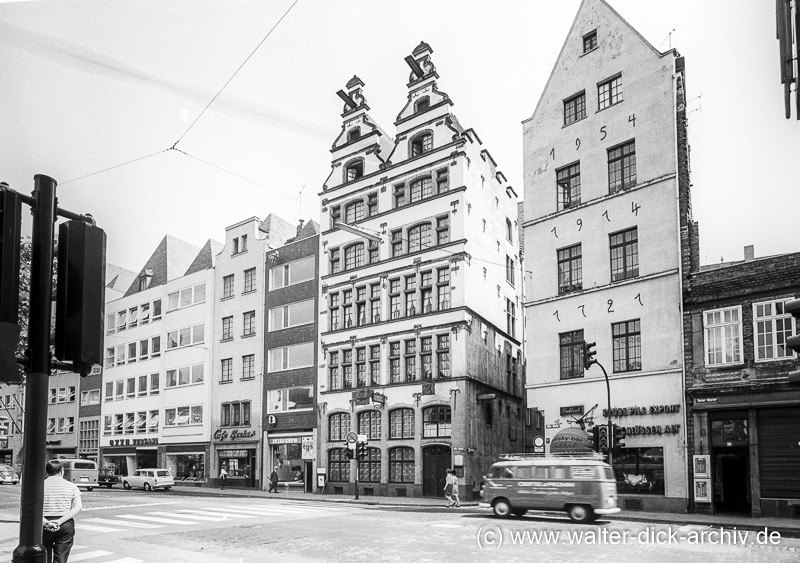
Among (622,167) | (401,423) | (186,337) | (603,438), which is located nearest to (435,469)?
(401,423)

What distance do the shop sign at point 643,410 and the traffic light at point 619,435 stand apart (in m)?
0.61

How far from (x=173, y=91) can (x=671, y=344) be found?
27.9 meters

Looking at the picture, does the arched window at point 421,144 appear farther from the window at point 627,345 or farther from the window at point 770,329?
the window at point 770,329

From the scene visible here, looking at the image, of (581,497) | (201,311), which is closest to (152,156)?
(581,497)

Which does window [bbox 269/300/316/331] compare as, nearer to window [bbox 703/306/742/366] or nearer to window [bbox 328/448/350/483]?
window [bbox 328/448/350/483]

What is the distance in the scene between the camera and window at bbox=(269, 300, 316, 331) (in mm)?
48150

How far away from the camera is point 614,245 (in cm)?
3275

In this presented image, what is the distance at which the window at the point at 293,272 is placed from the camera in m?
48.8

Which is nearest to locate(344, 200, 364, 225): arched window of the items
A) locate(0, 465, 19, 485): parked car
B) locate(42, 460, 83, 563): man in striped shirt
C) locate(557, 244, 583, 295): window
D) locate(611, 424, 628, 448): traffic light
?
locate(557, 244, 583, 295): window

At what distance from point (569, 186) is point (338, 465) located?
20862mm

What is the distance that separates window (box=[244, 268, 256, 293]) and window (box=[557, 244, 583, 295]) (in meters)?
24.1

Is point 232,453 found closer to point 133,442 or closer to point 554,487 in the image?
point 133,442

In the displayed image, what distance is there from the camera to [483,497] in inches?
1042

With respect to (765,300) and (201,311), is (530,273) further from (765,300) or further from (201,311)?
(201,311)
